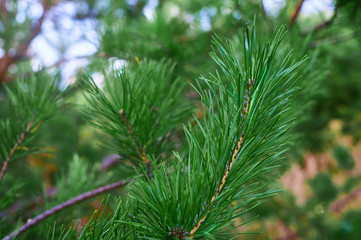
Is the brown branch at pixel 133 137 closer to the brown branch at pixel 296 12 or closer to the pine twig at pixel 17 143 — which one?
the pine twig at pixel 17 143

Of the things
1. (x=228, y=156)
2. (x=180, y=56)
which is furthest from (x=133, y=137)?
(x=180, y=56)

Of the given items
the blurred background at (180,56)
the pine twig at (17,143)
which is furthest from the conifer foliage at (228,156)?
the pine twig at (17,143)

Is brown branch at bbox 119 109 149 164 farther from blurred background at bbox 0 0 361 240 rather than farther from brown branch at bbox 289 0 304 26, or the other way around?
brown branch at bbox 289 0 304 26

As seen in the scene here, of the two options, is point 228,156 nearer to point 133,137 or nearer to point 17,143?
point 133,137

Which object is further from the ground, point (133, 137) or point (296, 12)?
point (296, 12)

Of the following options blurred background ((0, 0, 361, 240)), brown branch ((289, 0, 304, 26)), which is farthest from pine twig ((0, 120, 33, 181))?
brown branch ((289, 0, 304, 26))

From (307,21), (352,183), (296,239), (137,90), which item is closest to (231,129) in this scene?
(137,90)

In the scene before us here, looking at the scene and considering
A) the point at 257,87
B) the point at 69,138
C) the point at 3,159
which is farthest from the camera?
the point at 69,138

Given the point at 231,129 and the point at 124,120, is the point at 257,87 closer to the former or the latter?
the point at 231,129
